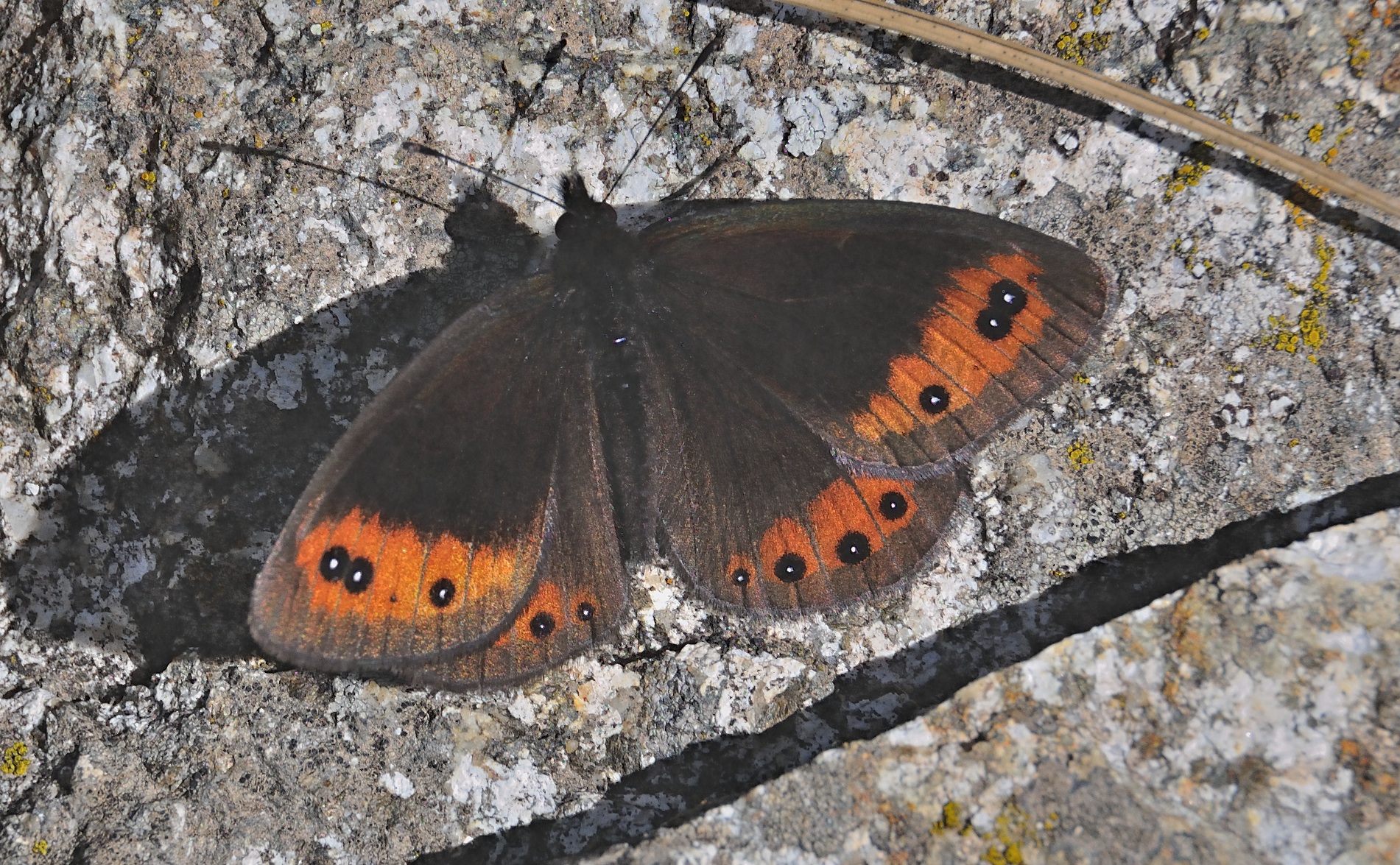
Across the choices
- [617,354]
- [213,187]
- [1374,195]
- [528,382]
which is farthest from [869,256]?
[213,187]

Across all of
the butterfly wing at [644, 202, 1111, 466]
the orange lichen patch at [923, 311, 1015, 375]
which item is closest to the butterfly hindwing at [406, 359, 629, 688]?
the butterfly wing at [644, 202, 1111, 466]

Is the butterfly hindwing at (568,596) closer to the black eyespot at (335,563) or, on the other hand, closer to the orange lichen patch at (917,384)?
the black eyespot at (335,563)

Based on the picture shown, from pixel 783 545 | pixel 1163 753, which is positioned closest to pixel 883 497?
pixel 783 545

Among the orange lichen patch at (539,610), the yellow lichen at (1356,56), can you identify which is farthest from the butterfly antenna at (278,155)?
the yellow lichen at (1356,56)

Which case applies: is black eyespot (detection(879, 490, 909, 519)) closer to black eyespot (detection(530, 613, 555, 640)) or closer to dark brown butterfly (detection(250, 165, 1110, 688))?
dark brown butterfly (detection(250, 165, 1110, 688))

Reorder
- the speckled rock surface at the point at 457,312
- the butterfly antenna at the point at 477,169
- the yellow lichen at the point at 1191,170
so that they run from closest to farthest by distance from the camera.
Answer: the speckled rock surface at the point at 457,312 → the yellow lichen at the point at 1191,170 → the butterfly antenna at the point at 477,169

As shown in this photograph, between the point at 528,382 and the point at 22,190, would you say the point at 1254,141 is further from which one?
the point at 22,190
